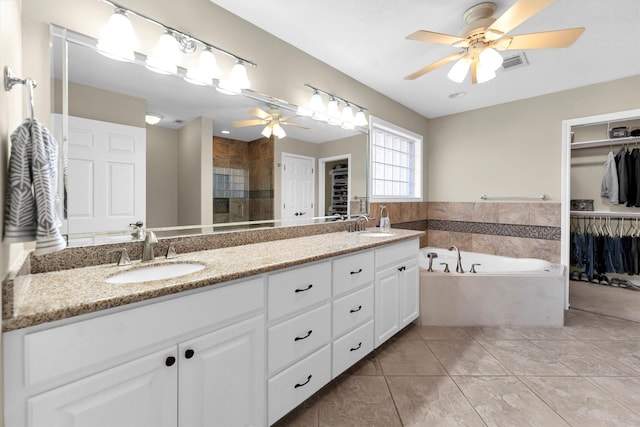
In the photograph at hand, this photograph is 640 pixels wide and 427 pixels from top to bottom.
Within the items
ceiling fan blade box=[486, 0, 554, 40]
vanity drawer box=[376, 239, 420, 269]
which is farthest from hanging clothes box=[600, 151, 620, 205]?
ceiling fan blade box=[486, 0, 554, 40]

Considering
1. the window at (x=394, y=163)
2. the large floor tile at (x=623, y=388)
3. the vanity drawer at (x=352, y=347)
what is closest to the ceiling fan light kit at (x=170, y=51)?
the window at (x=394, y=163)

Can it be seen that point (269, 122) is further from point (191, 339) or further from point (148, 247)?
point (191, 339)

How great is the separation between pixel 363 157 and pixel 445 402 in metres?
2.12

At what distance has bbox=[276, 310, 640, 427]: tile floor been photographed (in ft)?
4.98

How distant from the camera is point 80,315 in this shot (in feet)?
2.69

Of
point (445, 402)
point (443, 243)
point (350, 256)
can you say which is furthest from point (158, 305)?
point (443, 243)

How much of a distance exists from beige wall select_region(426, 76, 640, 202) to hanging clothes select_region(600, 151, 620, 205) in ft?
2.14

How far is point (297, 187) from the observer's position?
2.31 meters

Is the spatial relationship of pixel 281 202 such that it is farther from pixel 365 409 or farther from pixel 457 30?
pixel 457 30

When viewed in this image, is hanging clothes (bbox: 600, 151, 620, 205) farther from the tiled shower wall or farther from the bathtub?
the bathtub

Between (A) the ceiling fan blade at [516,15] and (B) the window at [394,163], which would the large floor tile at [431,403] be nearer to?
(B) the window at [394,163]

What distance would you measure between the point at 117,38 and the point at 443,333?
9.91ft

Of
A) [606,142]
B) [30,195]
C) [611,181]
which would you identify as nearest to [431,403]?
[30,195]

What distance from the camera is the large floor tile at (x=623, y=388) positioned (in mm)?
1614
